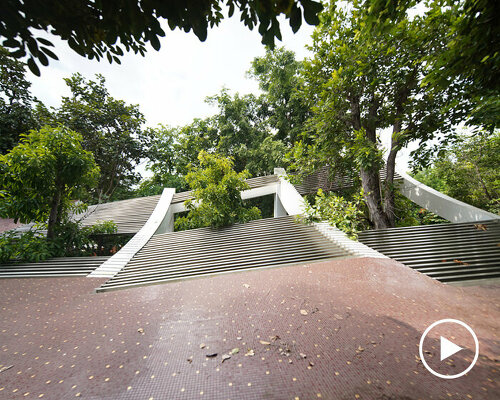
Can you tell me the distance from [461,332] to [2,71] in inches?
724

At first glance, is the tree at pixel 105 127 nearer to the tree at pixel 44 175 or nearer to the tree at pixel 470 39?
the tree at pixel 44 175

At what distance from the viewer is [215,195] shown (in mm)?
6738

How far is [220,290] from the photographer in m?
3.18

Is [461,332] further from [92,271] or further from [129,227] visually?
[129,227]

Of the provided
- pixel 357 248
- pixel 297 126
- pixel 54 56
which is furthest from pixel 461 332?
pixel 297 126

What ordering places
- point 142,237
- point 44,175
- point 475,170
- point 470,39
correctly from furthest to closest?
1. point 475,170
2. point 142,237
3. point 44,175
4. point 470,39

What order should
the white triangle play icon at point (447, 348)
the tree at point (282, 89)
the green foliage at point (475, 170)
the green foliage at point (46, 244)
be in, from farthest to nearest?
the tree at point (282, 89)
the green foliage at point (475, 170)
the green foliage at point (46, 244)
the white triangle play icon at point (447, 348)

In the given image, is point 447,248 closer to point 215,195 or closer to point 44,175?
point 215,195

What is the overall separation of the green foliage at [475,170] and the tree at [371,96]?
505cm

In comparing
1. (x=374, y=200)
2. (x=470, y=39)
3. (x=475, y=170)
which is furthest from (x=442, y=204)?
(x=470, y=39)

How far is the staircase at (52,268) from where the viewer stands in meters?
4.46

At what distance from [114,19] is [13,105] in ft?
50.0
